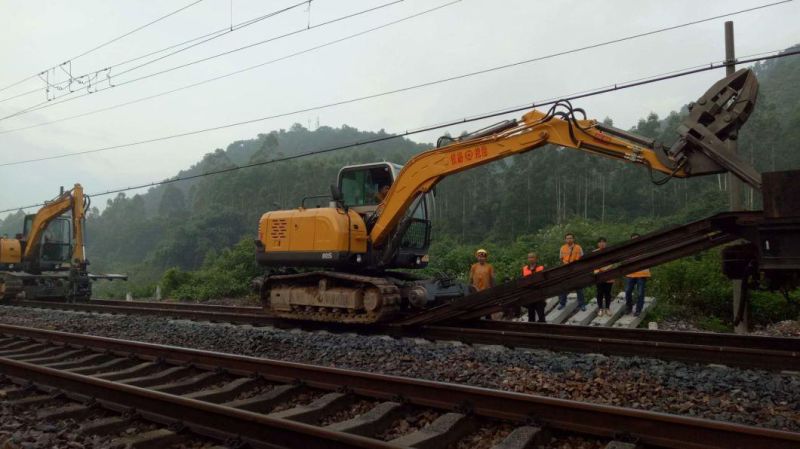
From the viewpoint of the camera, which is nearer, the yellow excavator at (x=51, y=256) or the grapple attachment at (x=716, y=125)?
the grapple attachment at (x=716, y=125)

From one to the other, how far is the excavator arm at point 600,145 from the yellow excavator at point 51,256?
11.9 m

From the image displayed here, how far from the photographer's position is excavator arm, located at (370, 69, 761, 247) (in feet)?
21.1

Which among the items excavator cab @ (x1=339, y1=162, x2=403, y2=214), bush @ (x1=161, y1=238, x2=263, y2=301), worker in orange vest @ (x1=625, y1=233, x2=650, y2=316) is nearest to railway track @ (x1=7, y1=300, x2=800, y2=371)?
excavator cab @ (x1=339, y1=162, x2=403, y2=214)

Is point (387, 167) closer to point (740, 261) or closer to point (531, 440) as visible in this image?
point (740, 261)

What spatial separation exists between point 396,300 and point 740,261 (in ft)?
16.6

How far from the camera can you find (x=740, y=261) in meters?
6.13

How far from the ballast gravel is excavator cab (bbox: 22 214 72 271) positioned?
12361 millimetres

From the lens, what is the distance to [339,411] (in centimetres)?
496

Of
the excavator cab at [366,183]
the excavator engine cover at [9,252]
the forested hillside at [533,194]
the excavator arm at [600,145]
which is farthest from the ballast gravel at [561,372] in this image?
the forested hillside at [533,194]

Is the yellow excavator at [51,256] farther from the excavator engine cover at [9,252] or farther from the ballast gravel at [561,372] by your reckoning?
the ballast gravel at [561,372]

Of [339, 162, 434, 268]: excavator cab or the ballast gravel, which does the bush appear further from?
the ballast gravel

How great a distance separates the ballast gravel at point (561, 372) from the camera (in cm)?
472

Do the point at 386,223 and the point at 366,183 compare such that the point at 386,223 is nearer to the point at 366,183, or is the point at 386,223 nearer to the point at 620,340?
the point at 366,183

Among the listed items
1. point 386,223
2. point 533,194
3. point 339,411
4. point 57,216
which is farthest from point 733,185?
point 533,194
